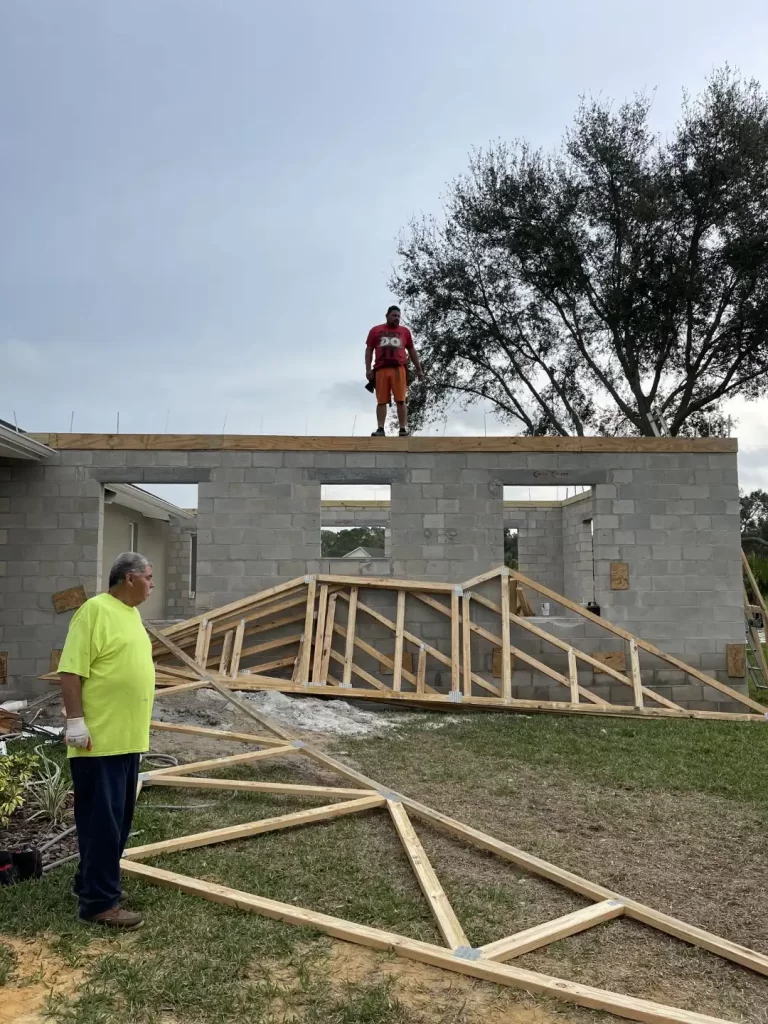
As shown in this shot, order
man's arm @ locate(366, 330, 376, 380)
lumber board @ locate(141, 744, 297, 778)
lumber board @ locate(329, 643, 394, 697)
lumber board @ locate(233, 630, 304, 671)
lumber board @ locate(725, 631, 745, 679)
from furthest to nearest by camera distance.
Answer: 1. man's arm @ locate(366, 330, 376, 380)
2. lumber board @ locate(725, 631, 745, 679)
3. lumber board @ locate(233, 630, 304, 671)
4. lumber board @ locate(329, 643, 394, 697)
5. lumber board @ locate(141, 744, 297, 778)

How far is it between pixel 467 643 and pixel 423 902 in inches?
236

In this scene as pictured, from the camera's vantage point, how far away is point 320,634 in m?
9.92

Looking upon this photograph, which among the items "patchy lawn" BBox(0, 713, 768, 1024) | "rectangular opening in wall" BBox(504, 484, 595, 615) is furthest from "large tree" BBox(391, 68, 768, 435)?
"patchy lawn" BBox(0, 713, 768, 1024)

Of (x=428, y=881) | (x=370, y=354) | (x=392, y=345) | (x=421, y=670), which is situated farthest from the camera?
(x=370, y=354)

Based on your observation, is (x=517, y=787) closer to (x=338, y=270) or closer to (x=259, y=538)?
(x=259, y=538)

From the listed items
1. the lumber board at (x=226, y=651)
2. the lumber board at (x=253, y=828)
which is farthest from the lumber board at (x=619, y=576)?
the lumber board at (x=253, y=828)

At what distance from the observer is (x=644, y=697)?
396 inches

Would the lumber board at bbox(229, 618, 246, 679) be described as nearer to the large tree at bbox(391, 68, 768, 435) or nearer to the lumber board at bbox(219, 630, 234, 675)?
the lumber board at bbox(219, 630, 234, 675)

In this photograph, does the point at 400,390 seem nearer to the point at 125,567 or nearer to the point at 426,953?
the point at 125,567

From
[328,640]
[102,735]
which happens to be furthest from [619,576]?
[102,735]

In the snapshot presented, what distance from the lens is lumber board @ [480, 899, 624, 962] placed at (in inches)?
131

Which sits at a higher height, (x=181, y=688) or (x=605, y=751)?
(x=181, y=688)

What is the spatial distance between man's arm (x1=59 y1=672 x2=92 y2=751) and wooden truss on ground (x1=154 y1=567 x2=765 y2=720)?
19.8 ft

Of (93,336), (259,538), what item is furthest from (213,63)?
(259,538)
